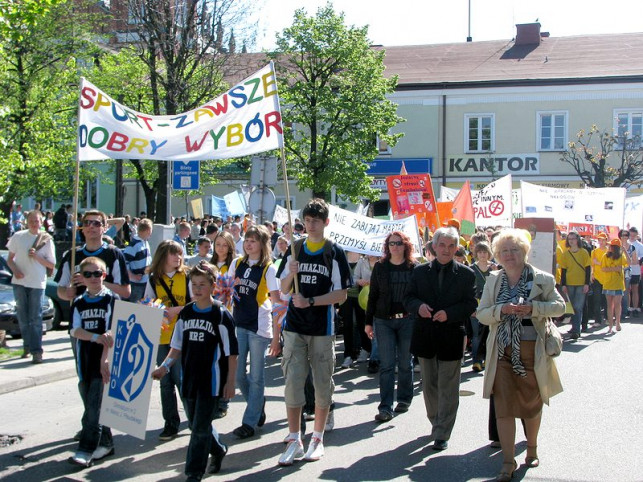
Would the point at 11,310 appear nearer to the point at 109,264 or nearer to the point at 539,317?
the point at 109,264

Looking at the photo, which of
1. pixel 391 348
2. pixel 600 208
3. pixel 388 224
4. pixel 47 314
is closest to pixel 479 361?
pixel 388 224

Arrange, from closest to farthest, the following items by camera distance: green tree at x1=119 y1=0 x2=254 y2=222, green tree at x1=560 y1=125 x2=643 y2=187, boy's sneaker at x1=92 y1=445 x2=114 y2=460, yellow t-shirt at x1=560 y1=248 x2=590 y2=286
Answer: boy's sneaker at x1=92 y1=445 x2=114 y2=460 < yellow t-shirt at x1=560 y1=248 x2=590 y2=286 < green tree at x1=119 y1=0 x2=254 y2=222 < green tree at x1=560 y1=125 x2=643 y2=187

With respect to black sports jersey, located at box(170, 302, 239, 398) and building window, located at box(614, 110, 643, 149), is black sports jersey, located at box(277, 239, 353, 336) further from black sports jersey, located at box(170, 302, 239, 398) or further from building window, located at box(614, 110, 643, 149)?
building window, located at box(614, 110, 643, 149)

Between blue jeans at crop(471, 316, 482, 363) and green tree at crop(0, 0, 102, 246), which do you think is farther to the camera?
green tree at crop(0, 0, 102, 246)

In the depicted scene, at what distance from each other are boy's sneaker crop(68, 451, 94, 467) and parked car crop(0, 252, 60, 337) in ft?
23.2

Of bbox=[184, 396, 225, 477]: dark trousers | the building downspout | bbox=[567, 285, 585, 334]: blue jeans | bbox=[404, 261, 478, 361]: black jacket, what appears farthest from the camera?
the building downspout

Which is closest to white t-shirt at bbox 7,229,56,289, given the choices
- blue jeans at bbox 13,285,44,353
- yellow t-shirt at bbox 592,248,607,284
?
blue jeans at bbox 13,285,44,353

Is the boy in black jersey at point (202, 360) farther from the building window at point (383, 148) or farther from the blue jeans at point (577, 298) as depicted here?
the building window at point (383, 148)

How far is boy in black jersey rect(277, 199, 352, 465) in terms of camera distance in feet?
21.1

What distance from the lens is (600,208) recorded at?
1897 centimetres

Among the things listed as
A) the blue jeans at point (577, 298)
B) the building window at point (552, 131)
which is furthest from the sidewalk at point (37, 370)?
the building window at point (552, 131)

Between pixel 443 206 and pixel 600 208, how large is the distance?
389cm

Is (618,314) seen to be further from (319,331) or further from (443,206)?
(319,331)

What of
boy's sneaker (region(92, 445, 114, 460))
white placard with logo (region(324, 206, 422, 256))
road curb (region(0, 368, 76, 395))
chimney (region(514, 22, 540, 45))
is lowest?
road curb (region(0, 368, 76, 395))
